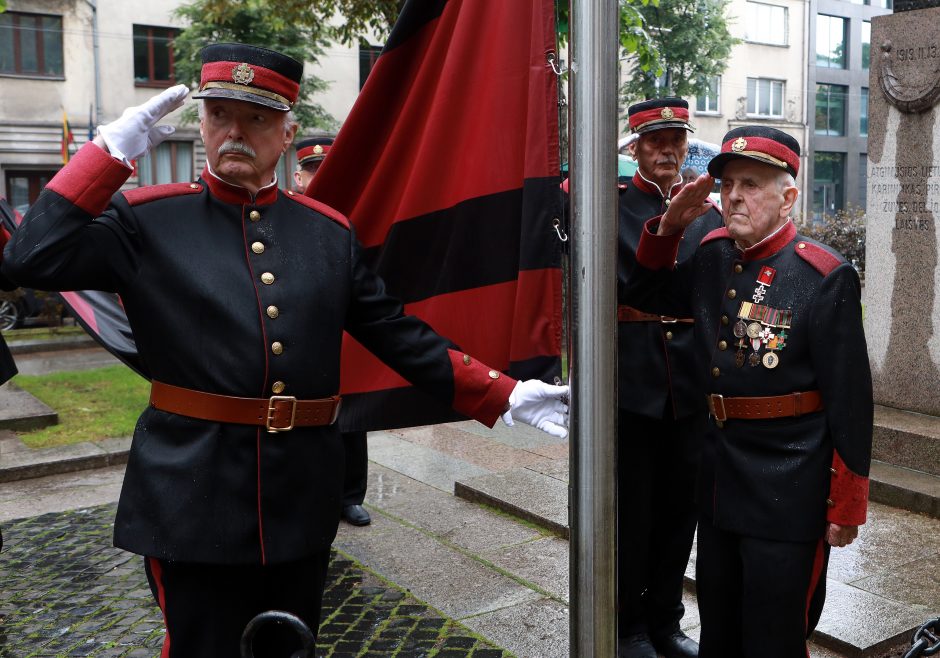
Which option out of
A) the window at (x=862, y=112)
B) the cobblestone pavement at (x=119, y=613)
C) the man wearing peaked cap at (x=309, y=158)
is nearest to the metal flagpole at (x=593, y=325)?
the cobblestone pavement at (x=119, y=613)

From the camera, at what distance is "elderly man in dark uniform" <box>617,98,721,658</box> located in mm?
4156

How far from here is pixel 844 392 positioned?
3.06m

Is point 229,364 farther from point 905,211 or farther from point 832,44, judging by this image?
point 832,44

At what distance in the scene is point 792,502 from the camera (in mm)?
3129

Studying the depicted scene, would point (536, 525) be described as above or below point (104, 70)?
below

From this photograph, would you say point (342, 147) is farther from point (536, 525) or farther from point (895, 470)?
point (895, 470)

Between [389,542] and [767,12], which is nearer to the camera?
[389,542]

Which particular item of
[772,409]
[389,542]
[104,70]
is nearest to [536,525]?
[389,542]

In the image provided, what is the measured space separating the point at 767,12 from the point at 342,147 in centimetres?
3710

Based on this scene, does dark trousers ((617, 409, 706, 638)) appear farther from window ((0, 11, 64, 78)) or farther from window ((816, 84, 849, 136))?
window ((816, 84, 849, 136))

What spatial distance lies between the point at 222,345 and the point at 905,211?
5.80 metres

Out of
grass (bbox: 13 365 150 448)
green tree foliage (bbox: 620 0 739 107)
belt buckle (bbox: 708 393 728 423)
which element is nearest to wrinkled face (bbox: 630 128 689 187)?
belt buckle (bbox: 708 393 728 423)

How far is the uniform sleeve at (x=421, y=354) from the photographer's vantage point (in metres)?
2.86

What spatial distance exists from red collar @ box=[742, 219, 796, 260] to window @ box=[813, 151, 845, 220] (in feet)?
136
